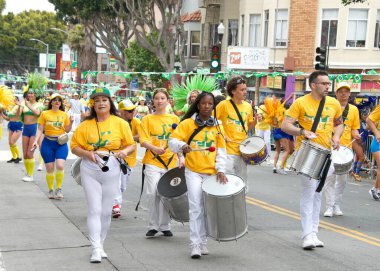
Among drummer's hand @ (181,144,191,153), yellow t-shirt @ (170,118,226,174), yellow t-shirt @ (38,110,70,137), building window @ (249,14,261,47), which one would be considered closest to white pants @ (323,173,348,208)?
yellow t-shirt @ (170,118,226,174)

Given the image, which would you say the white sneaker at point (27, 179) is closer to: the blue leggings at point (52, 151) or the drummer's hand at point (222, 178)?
the blue leggings at point (52, 151)

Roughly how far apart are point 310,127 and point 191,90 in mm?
2228

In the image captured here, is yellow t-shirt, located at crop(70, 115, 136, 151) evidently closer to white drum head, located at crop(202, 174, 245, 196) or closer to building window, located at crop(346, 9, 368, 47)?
white drum head, located at crop(202, 174, 245, 196)

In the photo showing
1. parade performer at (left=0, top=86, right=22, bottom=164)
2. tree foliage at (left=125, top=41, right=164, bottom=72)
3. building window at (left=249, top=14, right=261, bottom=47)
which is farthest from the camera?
tree foliage at (left=125, top=41, right=164, bottom=72)

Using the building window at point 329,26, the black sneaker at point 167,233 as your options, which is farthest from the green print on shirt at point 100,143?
the building window at point 329,26

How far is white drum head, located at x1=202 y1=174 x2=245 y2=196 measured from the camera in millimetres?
7613

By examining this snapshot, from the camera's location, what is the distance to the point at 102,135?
7.91 metres

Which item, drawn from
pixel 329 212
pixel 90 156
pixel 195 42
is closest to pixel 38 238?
pixel 90 156

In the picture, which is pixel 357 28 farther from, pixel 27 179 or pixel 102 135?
pixel 102 135

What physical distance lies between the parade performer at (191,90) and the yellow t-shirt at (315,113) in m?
1.75

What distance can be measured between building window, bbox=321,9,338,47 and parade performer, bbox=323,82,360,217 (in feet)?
69.2

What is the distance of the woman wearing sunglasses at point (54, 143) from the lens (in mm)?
12641

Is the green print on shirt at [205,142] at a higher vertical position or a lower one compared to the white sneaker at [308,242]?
higher

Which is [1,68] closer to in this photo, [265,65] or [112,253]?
[265,65]
